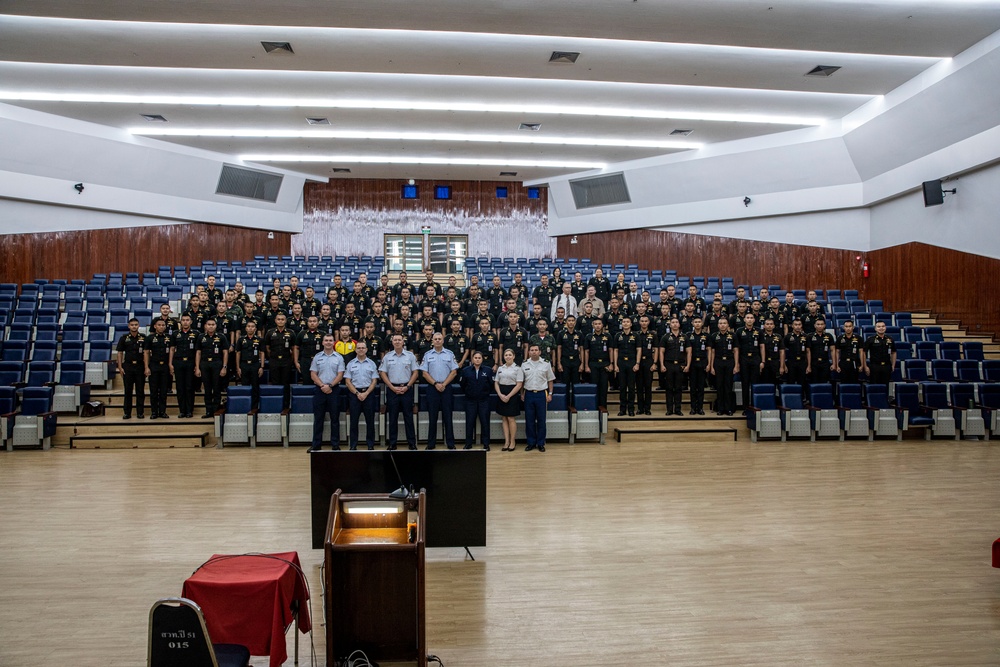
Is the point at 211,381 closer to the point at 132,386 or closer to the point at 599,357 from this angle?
the point at 132,386

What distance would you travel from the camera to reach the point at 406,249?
18719 millimetres

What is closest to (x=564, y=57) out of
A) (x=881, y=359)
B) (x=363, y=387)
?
(x=363, y=387)

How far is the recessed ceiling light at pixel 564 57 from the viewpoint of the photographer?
9406mm

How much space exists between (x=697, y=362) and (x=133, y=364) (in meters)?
7.31

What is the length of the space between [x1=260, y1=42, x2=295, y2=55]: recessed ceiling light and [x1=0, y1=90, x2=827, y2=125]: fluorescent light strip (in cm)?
231

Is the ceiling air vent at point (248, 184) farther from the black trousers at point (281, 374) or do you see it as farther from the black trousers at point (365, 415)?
the black trousers at point (365, 415)

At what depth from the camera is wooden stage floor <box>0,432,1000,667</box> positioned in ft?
10.3

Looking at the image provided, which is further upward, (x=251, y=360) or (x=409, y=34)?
(x=409, y=34)

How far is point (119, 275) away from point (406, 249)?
745 cm

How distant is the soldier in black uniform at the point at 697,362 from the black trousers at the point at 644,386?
22.5 inches

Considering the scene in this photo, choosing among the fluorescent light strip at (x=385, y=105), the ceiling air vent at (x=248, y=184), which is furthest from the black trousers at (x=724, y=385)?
the ceiling air vent at (x=248, y=184)

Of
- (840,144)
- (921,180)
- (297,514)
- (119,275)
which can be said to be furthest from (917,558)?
(119,275)

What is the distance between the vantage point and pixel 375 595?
273 centimetres

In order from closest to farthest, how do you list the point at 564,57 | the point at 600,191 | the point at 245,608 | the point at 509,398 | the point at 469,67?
1. the point at 245,608
2. the point at 509,398
3. the point at 564,57
4. the point at 469,67
5. the point at 600,191
